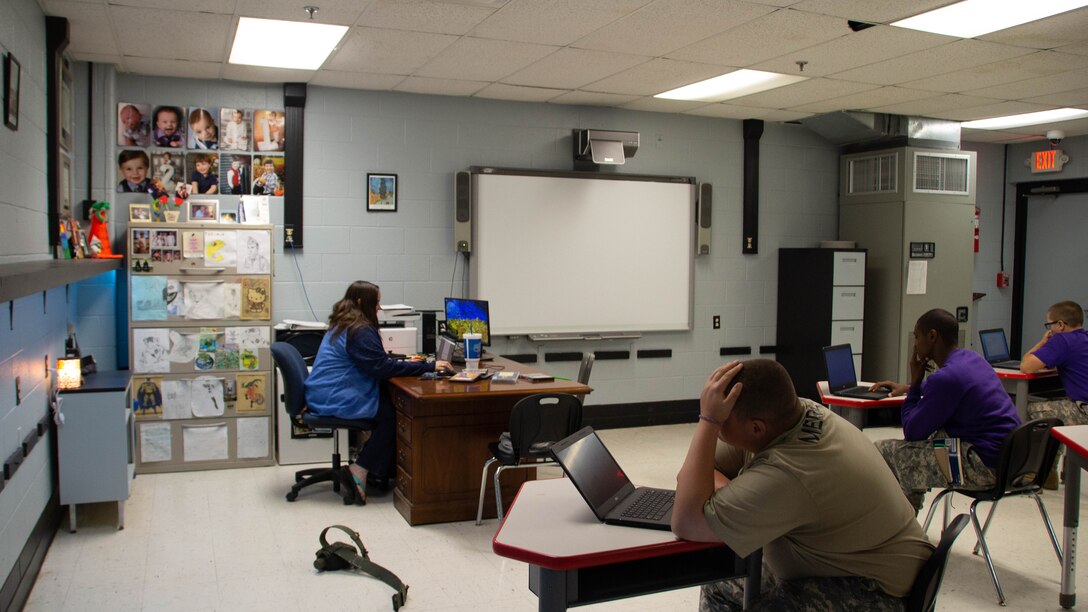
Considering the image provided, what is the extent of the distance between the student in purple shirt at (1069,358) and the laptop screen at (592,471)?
414cm

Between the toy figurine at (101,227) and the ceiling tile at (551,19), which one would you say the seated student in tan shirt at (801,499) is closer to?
the ceiling tile at (551,19)

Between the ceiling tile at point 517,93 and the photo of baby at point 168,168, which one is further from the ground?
the ceiling tile at point 517,93

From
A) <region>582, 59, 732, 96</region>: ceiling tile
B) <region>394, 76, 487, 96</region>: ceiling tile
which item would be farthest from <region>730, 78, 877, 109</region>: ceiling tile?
<region>394, 76, 487, 96</region>: ceiling tile

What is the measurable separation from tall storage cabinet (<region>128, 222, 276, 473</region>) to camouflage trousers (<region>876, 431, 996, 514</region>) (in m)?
4.01

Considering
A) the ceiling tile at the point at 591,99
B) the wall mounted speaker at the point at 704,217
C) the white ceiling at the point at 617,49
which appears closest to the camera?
the white ceiling at the point at 617,49

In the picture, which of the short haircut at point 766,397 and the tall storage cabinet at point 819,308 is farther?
the tall storage cabinet at point 819,308

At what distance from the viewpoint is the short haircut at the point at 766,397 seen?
2145 mm

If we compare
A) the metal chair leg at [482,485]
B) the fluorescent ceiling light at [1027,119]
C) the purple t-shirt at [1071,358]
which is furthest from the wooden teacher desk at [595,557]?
the fluorescent ceiling light at [1027,119]

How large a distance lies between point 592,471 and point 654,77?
4.19 metres

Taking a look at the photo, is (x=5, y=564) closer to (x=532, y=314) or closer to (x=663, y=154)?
(x=532, y=314)

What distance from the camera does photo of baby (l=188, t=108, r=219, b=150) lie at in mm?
6098

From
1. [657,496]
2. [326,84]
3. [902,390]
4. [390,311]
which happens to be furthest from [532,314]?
[657,496]

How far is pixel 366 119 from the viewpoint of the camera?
21.4 ft

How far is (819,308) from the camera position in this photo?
762 cm
